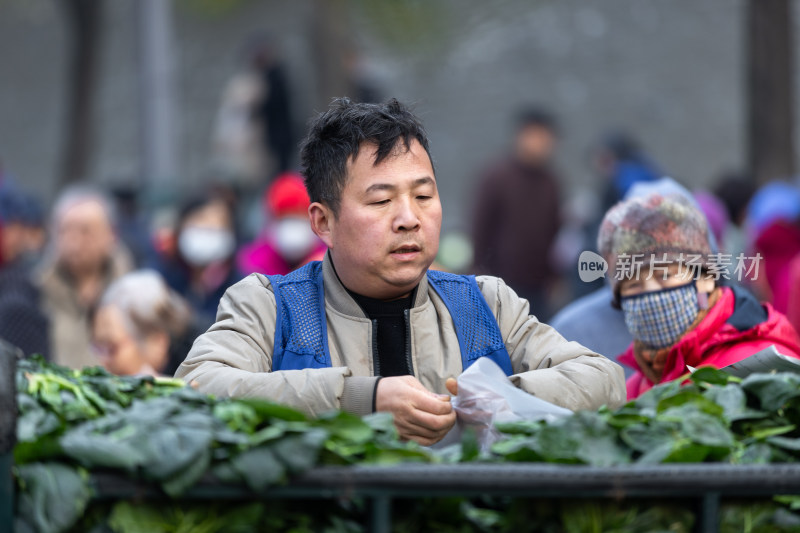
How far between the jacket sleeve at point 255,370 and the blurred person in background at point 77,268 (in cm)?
366

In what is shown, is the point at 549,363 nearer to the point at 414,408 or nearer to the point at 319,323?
the point at 414,408

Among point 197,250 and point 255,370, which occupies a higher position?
point 197,250

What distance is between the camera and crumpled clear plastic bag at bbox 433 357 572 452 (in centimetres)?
273

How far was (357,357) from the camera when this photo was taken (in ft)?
9.91

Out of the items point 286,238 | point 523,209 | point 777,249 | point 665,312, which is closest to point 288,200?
point 286,238

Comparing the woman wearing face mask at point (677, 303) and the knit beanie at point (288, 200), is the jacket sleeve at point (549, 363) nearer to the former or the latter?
the woman wearing face mask at point (677, 303)

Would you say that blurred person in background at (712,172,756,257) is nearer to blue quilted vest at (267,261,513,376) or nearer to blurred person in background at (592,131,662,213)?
blurred person in background at (592,131,662,213)

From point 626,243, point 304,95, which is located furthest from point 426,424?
point 304,95

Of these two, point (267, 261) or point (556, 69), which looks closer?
point (267, 261)

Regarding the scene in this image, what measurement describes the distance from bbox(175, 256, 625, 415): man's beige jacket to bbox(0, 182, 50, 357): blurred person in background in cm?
301

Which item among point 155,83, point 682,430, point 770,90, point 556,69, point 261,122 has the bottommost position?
point 682,430

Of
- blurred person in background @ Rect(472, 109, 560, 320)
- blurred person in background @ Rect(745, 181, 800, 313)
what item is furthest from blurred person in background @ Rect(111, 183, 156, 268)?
blurred person in background @ Rect(745, 181, 800, 313)

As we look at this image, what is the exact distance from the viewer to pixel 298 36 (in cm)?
1959

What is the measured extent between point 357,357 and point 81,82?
51.3 ft
